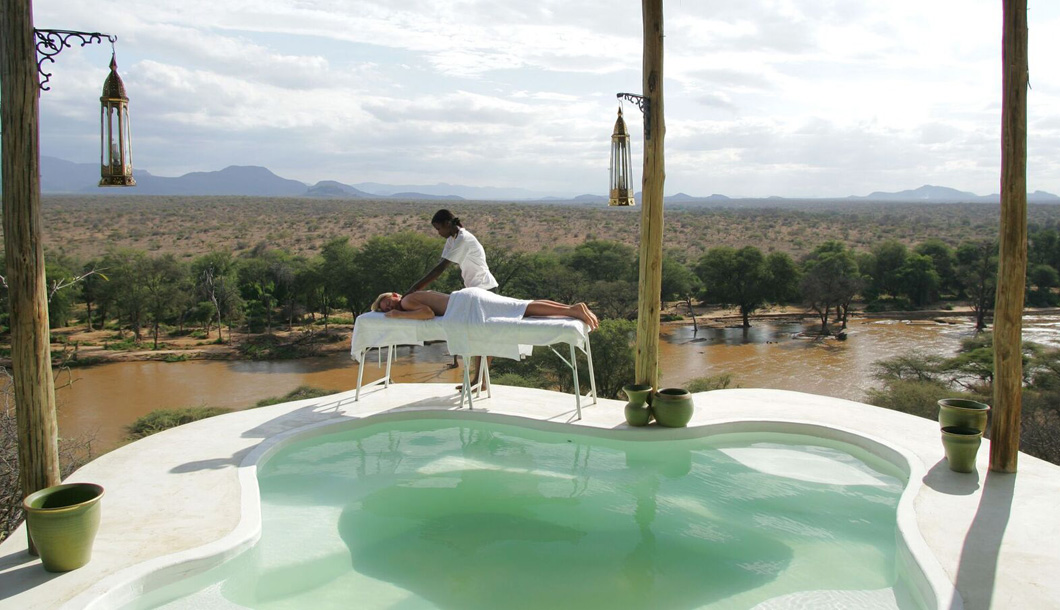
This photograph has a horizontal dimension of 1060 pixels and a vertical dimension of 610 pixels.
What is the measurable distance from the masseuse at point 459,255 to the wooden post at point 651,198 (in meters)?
1.02

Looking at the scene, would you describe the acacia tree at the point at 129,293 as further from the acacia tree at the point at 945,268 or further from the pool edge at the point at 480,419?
the acacia tree at the point at 945,268

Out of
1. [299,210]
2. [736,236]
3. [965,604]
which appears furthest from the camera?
[299,210]

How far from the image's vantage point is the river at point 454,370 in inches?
707

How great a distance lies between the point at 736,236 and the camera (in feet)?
147

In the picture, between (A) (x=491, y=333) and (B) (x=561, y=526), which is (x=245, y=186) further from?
(B) (x=561, y=526)

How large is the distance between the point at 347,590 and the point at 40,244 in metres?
1.69

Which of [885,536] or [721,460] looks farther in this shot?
[721,460]

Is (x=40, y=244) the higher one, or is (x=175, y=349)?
(x=40, y=244)

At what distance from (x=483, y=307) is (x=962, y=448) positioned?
8.72 feet

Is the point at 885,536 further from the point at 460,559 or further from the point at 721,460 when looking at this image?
the point at 460,559

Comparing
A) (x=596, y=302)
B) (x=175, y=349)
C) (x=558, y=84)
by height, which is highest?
(x=558, y=84)

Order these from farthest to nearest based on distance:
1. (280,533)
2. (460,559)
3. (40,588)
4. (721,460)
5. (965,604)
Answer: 1. (721,460)
2. (280,533)
3. (460,559)
4. (40,588)
5. (965,604)

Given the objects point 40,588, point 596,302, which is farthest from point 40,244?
point 596,302

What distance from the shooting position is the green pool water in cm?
280
